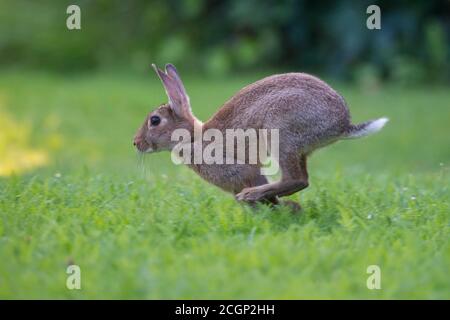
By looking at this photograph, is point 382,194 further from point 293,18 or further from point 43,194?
point 293,18

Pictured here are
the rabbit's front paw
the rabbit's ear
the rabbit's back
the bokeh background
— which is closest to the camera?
the bokeh background

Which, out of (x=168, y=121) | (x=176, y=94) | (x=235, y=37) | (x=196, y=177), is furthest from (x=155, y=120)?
(x=235, y=37)

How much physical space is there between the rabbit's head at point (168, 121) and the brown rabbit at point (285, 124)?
0.22m

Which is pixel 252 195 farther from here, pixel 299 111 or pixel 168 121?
pixel 168 121

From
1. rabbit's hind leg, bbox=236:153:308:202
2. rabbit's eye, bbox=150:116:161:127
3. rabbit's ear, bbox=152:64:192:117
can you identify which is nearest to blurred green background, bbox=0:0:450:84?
rabbit's ear, bbox=152:64:192:117

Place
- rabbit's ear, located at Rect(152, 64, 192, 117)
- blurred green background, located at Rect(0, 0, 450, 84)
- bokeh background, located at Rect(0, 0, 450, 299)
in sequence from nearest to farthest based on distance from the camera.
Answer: bokeh background, located at Rect(0, 0, 450, 299) → rabbit's ear, located at Rect(152, 64, 192, 117) → blurred green background, located at Rect(0, 0, 450, 84)

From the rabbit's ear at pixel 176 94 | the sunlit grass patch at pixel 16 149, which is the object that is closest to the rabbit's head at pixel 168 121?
the rabbit's ear at pixel 176 94

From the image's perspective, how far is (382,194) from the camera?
7.33 metres

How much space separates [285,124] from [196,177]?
6.80 ft

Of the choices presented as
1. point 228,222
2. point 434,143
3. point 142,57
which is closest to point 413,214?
point 228,222

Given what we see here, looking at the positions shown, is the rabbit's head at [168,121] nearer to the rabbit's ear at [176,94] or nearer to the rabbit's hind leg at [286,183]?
the rabbit's ear at [176,94]

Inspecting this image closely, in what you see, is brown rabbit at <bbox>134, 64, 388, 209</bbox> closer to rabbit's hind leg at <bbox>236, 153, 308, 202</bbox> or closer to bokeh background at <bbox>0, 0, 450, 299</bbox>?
rabbit's hind leg at <bbox>236, 153, 308, 202</bbox>

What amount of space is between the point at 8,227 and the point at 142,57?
12186 millimetres

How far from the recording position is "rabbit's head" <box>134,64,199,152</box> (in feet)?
24.0
